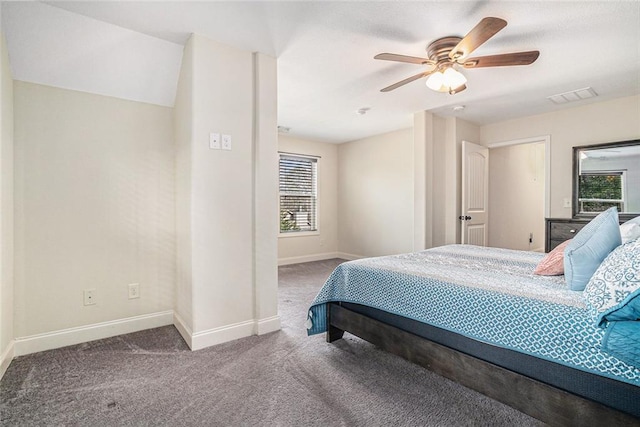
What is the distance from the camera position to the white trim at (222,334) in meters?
2.22

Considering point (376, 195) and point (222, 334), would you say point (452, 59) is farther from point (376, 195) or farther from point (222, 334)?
point (376, 195)

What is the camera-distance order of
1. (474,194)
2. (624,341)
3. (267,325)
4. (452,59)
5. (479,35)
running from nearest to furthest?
(624,341) → (479,35) → (452,59) → (267,325) → (474,194)

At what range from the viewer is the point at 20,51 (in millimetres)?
2039

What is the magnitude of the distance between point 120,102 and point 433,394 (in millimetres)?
3047

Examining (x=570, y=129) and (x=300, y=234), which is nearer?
(x=570, y=129)

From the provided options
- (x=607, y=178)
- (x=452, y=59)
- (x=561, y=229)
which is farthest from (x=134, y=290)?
(x=607, y=178)

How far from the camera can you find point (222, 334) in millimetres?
2332

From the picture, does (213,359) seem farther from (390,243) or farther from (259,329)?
(390,243)

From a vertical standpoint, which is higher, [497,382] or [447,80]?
[447,80]

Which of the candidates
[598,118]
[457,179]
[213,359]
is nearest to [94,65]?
[213,359]

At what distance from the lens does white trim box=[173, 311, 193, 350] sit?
227cm

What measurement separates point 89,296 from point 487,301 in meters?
2.75

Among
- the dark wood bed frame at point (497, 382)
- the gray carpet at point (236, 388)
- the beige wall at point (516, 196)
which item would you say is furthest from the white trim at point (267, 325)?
the beige wall at point (516, 196)

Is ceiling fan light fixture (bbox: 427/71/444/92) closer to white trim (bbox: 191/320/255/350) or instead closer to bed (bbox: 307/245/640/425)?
bed (bbox: 307/245/640/425)
